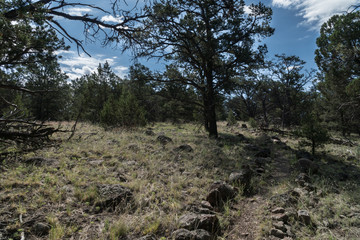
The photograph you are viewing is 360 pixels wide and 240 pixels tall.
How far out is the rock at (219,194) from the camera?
12.4 ft

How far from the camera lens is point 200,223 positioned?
9.37ft

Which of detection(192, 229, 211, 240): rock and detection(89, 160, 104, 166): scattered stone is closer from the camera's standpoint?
detection(192, 229, 211, 240): rock

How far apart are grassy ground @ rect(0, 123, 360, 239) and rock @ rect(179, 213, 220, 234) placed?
0.47 ft

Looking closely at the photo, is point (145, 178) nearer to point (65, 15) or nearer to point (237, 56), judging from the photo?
point (65, 15)

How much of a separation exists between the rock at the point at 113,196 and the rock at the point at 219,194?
1.57m

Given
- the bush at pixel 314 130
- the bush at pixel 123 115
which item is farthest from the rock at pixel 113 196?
the bush at pixel 123 115

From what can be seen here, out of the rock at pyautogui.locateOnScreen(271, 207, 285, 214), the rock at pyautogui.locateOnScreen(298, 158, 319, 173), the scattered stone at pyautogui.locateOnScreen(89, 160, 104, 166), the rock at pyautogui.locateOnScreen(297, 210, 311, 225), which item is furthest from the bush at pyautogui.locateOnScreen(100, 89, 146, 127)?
the rock at pyautogui.locateOnScreen(297, 210, 311, 225)

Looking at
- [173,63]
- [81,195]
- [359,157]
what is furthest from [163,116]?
[81,195]

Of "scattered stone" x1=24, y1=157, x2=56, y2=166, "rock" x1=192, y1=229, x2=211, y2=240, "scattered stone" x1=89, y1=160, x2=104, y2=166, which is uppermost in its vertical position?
"scattered stone" x1=24, y1=157, x2=56, y2=166

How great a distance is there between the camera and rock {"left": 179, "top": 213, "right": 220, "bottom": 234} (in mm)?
2836

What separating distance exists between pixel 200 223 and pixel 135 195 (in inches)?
54.8

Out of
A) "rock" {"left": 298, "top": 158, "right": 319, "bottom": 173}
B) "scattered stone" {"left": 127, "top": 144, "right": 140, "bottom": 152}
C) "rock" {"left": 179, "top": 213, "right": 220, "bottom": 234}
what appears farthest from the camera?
"scattered stone" {"left": 127, "top": 144, "right": 140, "bottom": 152}

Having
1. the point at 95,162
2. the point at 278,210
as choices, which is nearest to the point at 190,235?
the point at 278,210

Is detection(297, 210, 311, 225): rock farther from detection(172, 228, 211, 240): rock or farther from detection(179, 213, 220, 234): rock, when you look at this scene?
detection(172, 228, 211, 240): rock
